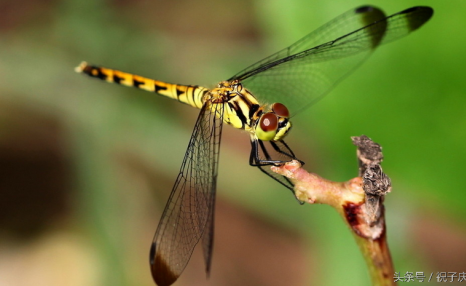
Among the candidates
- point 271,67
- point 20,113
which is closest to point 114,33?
point 20,113

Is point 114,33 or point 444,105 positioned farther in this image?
point 114,33

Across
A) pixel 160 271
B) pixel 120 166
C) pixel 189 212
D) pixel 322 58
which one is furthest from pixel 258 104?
pixel 120 166

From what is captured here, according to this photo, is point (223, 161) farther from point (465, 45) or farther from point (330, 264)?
point (465, 45)

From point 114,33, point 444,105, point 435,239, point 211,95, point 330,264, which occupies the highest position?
point 114,33

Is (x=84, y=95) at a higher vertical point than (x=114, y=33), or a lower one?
lower

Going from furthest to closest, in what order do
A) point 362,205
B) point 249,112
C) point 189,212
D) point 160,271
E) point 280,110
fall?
point 249,112
point 280,110
point 189,212
point 160,271
point 362,205

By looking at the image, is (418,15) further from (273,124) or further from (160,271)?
(160,271)

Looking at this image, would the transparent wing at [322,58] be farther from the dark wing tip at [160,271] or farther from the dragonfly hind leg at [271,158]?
the dark wing tip at [160,271]

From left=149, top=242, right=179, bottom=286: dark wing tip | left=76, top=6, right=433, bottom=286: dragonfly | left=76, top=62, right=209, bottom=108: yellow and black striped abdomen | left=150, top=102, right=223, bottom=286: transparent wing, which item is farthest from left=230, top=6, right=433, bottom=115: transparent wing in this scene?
left=149, top=242, right=179, bottom=286: dark wing tip
